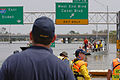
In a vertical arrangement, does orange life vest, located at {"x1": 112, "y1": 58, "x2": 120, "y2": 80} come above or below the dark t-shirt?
below

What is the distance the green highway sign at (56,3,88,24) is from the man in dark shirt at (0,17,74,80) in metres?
23.9

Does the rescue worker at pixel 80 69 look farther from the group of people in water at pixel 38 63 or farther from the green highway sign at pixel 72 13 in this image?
the green highway sign at pixel 72 13

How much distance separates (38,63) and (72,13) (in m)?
24.3

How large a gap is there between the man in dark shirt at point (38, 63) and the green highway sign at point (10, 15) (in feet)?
82.4

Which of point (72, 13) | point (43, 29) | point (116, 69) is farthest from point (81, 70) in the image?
point (72, 13)

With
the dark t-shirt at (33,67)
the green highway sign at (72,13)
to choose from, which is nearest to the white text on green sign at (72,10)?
the green highway sign at (72,13)

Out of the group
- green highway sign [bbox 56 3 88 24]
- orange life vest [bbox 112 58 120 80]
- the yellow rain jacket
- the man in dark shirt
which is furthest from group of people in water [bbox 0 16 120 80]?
green highway sign [bbox 56 3 88 24]

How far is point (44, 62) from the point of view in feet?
7.87

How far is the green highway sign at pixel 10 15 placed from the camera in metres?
26.9

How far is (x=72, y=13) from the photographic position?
26438mm

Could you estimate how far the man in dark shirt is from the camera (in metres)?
2.35

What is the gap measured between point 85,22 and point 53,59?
79.9ft

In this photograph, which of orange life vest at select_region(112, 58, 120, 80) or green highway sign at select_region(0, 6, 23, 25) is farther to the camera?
green highway sign at select_region(0, 6, 23, 25)

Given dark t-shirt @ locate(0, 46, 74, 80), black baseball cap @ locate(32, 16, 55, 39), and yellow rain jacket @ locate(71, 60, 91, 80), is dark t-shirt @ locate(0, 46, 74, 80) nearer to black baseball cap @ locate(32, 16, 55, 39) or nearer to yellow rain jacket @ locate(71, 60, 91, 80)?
black baseball cap @ locate(32, 16, 55, 39)
